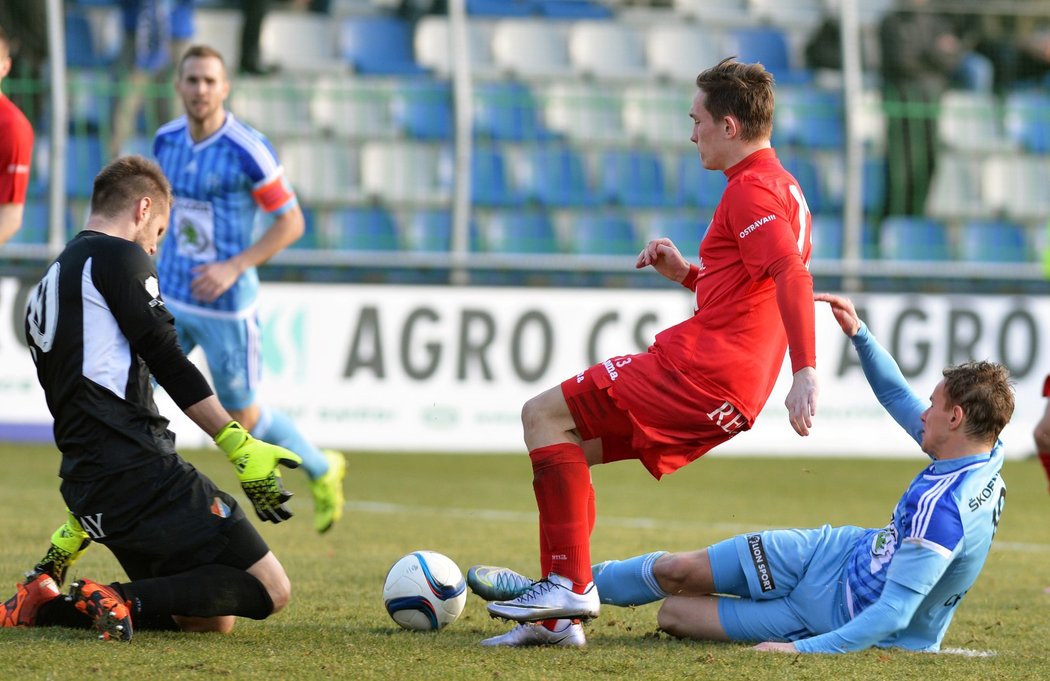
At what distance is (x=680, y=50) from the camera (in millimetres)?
14344

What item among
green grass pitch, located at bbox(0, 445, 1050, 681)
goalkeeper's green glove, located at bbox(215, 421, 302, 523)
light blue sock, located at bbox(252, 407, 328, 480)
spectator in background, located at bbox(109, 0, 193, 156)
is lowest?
green grass pitch, located at bbox(0, 445, 1050, 681)

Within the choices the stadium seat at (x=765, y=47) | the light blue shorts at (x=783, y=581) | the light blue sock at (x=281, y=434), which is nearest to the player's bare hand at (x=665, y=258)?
the light blue shorts at (x=783, y=581)

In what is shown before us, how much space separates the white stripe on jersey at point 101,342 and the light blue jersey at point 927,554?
2.07 metres

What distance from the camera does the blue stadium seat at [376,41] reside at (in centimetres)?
1352

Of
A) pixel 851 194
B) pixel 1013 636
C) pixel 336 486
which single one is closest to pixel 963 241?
pixel 851 194

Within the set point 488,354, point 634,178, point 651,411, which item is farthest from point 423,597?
point 634,178

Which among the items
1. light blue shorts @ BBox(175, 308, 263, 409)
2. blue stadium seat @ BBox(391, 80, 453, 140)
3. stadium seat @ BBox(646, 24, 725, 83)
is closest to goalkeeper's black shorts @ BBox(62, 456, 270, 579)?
light blue shorts @ BBox(175, 308, 263, 409)

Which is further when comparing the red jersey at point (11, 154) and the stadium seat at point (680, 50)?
the stadium seat at point (680, 50)

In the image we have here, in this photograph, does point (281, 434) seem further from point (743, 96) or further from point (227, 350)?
point (743, 96)

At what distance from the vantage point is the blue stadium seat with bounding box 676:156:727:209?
12914mm

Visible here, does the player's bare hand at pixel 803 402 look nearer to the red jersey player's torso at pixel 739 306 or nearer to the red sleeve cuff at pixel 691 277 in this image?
the red jersey player's torso at pixel 739 306

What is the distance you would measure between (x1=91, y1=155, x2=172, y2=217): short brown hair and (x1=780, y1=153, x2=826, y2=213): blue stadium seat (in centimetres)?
959

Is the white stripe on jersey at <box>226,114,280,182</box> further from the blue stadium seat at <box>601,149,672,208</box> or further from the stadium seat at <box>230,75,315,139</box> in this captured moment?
the blue stadium seat at <box>601,149,672,208</box>

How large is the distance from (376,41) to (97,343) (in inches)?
388
